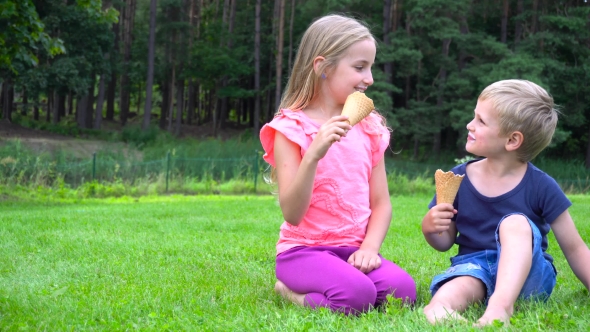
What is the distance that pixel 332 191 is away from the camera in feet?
11.7

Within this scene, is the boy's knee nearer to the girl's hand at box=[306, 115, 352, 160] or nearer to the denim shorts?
the denim shorts

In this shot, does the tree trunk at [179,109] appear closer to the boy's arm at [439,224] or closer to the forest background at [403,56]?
the forest background at [403,56]

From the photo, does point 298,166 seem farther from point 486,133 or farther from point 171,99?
point 171,99

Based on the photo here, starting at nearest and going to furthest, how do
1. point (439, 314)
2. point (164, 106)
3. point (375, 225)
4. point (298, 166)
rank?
point (439, 314)
point (298, 166)
point (375, 225)
point (164, 106)

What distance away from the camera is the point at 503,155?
11.3 feet

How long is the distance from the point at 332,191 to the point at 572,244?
1.23m

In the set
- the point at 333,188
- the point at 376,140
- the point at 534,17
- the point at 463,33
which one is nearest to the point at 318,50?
the point at 376,140

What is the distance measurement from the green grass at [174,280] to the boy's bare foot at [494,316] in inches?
2.2

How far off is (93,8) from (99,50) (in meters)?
18.3

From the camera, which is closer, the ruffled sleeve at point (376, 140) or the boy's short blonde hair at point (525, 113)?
the boy's short blonde hair at point (525, 113)

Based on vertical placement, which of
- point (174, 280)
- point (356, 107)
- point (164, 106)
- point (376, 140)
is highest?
point (356, 107)

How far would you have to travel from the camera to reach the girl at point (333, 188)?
3.37 metres

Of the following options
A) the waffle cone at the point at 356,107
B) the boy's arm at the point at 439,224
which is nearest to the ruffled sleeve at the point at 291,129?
the waffle cone at the point at 356,107

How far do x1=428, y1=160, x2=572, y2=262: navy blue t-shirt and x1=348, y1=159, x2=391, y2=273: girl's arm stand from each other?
40 cm
